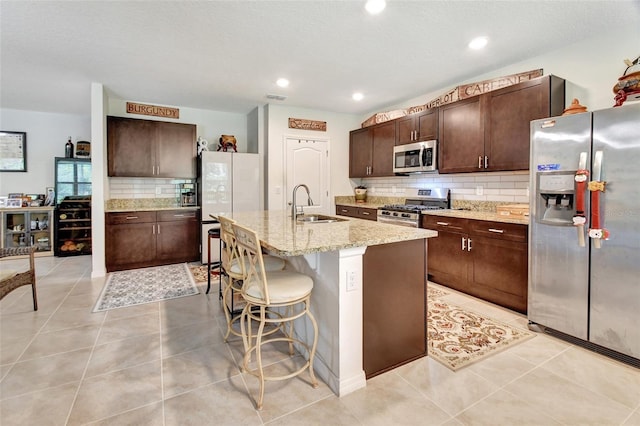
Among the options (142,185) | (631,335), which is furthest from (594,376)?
(142,185)

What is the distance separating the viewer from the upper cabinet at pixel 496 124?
2.99 meters

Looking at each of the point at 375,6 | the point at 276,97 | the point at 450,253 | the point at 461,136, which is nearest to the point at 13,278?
the point at 276,97

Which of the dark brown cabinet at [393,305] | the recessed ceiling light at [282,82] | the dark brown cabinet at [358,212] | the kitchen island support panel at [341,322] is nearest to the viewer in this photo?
the kitchen island support panel at [341,322]

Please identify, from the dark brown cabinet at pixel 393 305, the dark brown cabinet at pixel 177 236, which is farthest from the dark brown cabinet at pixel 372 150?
the dark brown cabinet at pixel 393 305

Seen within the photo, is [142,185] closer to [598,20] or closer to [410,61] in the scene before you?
[410,61]

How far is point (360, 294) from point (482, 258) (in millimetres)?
1990

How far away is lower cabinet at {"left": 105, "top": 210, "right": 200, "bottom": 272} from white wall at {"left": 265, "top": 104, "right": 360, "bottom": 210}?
1.34 metres

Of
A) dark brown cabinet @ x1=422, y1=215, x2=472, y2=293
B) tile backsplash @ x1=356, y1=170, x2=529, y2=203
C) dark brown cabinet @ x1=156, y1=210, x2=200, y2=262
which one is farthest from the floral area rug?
dark brown cabinet @ x1=156, y1=210, x2=200, y2=262

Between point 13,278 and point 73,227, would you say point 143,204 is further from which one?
point 13,278

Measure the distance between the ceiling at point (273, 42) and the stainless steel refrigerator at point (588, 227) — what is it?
1.02 m

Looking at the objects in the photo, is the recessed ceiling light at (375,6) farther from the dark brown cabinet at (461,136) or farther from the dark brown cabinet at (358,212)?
the dark brown cabinet at (358,212)

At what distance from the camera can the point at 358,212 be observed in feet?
Result: 17.1

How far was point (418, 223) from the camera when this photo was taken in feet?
12.8

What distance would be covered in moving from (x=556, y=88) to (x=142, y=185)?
563 cm
